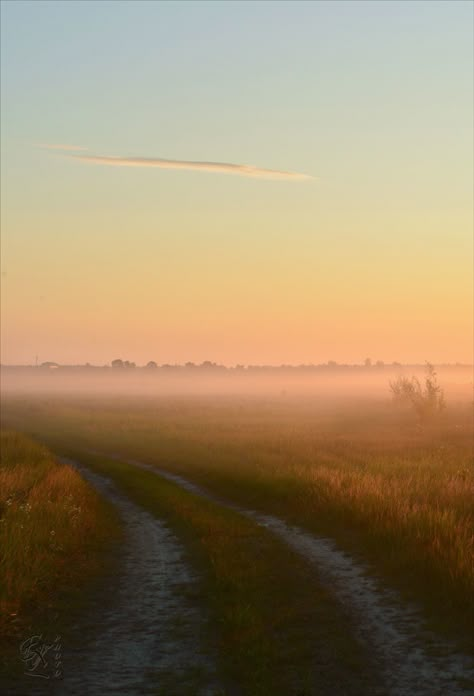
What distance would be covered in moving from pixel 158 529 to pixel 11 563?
6996 millimetres

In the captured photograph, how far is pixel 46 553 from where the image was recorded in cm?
1602

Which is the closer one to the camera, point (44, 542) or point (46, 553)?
point (46, 553)

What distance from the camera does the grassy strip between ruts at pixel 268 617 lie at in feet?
31.0

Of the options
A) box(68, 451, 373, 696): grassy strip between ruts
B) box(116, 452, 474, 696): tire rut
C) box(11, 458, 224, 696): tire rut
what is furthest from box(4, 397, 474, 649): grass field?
box(11, 458, 224, 696): tire rut

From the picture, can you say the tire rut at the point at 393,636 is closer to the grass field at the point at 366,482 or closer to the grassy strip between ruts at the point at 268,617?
the grassy strip between ruts at the point at 268,617

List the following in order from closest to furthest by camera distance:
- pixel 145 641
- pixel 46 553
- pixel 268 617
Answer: pixel 145 641, pixel 268 617, pixel 46 553

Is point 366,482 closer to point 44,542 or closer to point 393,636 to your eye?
point 44,542

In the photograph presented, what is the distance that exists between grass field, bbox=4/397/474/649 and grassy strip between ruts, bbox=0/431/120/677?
5.56 m

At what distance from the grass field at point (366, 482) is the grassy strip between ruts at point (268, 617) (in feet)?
5.79

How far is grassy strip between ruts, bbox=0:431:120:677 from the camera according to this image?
12.0 meters

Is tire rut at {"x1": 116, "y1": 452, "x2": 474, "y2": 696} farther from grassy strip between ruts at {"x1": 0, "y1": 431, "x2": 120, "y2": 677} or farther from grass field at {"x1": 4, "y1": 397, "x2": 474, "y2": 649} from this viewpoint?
grassy strip between ruts at {"x1": 0, "y1": 431, "x2": 120, "y2": 677}

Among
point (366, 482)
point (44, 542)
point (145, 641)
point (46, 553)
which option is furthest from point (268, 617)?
point (366, 482)

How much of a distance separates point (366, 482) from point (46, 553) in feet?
39.7

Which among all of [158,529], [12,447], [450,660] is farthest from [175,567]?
[12,447]
